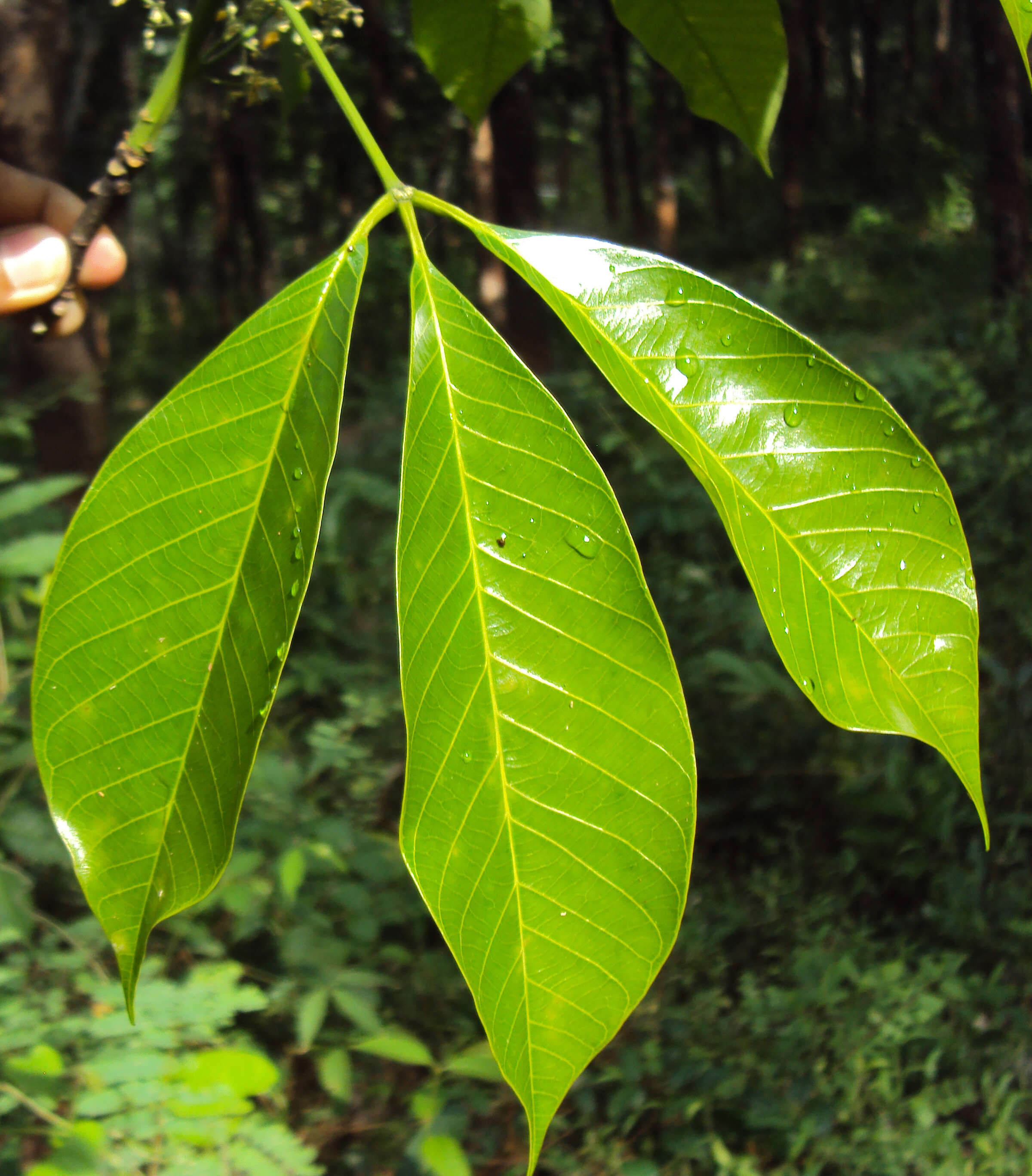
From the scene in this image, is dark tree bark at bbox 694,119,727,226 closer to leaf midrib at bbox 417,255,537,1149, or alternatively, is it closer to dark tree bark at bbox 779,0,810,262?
dark tree bark at bbox 779,0,810,262

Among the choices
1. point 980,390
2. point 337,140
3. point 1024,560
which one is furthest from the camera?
point 337,140

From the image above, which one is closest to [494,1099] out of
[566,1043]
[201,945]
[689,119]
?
[201,945]

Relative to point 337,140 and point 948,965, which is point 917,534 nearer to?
point 948,965

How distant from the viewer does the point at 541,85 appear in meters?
8.16

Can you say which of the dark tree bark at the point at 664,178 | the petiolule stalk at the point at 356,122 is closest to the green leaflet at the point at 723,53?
the petiolule stalk at the point at 356,122

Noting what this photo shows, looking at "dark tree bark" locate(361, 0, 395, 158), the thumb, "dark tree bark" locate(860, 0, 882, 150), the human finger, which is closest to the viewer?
the thumb

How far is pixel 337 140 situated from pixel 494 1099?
22.9 feet

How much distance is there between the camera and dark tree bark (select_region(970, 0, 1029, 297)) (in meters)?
3.80

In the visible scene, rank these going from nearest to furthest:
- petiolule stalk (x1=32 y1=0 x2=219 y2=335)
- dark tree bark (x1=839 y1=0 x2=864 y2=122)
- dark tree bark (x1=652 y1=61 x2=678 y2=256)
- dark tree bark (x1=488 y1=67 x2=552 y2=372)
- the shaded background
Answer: petiolule stalk (x1=32 y1=0 x2=219 y2=335) < the shaded background < dark tree bark (x1=488 y1=67 x2=552 y2=372) < dark tree bark (x1=652 y1=61 x2=678 y2=256) < dark tree bark (x1=839 y1=0 x2=864 y2=122)

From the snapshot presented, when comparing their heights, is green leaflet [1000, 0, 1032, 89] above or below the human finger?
above

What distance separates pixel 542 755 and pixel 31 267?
1.87 ft

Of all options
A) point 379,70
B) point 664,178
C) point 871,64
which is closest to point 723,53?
point 379,70

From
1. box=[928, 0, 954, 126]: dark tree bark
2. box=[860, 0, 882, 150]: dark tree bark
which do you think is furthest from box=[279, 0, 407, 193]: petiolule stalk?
box=[860, 0, 882, 150]: dark tree bark

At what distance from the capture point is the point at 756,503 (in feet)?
1.09
